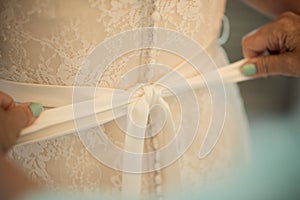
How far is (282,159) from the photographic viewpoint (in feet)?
2.37

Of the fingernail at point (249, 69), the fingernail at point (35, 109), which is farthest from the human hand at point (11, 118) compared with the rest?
the fingernail at point (249, 69)

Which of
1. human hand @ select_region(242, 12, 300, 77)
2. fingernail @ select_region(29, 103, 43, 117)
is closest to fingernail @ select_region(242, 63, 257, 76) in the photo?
human hand @ select_region(242, 12, 300, 77)

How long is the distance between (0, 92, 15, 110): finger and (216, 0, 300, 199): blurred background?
282 millimetres

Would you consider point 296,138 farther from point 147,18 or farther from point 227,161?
point 147,18

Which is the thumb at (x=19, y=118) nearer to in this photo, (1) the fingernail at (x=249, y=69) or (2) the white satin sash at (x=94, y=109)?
(2) the white satin sash at (x=94, y=109)

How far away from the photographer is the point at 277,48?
19.4 inches

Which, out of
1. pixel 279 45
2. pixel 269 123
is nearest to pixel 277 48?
pixel 279 45

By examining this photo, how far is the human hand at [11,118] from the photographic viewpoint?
1.20ft

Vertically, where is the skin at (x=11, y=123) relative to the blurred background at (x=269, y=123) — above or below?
below

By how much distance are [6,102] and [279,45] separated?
316 mm

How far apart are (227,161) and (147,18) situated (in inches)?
8.8

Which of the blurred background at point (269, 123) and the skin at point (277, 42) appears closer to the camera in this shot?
the skin at point (277, 42)

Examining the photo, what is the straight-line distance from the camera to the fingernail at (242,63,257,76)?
48 cm

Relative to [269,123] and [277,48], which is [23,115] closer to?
[277,48]
